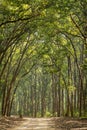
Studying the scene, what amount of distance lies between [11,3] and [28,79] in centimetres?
5222

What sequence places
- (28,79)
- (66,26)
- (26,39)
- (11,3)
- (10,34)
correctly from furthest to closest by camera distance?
(28,79) < (26,39) < (66,26) < (10,34) < (11,3)

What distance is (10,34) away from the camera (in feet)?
88.3

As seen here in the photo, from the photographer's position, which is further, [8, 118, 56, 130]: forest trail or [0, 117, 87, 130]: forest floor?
[8, 118, 56, 130]: forest trail

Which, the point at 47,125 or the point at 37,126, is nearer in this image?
the point at 37,126

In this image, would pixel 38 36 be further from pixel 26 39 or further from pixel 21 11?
pixel 21 11

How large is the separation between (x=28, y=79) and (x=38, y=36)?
118ft

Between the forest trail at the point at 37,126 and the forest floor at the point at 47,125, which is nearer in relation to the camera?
the forest floor at the point at 47,125

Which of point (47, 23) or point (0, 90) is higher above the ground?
point (47, 23)

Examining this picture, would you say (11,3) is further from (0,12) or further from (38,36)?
(38,36)

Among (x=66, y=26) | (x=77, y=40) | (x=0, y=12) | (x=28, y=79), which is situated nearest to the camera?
(x=0, y=12)

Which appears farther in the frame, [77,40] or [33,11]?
[77,40]

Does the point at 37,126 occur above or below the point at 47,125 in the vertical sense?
above

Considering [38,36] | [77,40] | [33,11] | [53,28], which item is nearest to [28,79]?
[77,40]

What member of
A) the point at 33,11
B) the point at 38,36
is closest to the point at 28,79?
the point at 38,36
